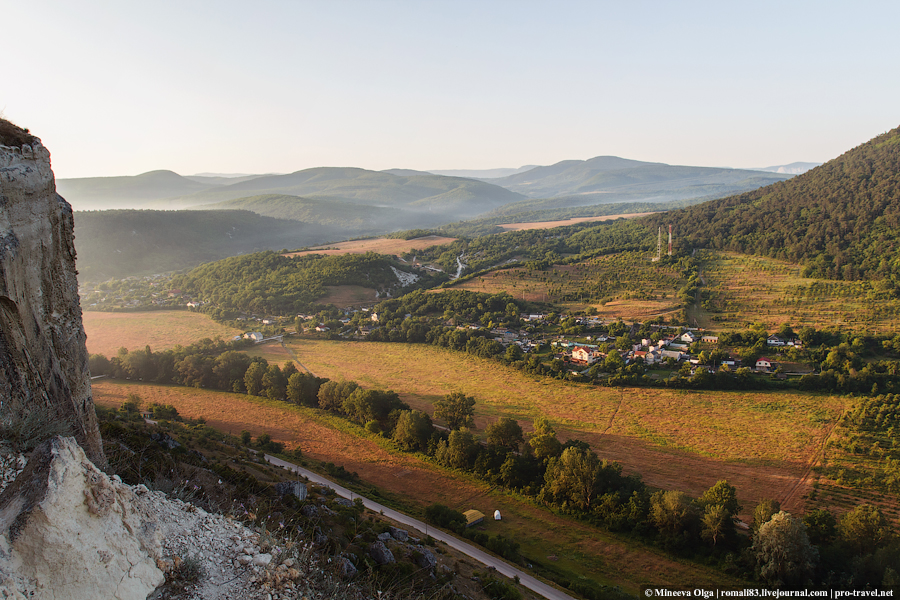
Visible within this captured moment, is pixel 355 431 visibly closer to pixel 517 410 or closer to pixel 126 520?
pixel 517 410

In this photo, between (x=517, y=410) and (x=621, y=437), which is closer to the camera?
(x=621, y=437)

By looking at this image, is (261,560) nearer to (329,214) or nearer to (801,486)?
(801,486)

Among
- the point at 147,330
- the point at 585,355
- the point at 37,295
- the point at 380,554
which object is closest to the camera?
the point at 37,295

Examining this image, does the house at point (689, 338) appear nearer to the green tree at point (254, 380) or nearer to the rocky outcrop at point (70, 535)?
the green tree at point (254, 380)

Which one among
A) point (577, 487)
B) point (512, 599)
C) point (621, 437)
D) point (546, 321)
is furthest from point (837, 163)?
point (512, 599)

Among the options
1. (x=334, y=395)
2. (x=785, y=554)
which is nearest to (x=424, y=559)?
(x=785, y=554)
